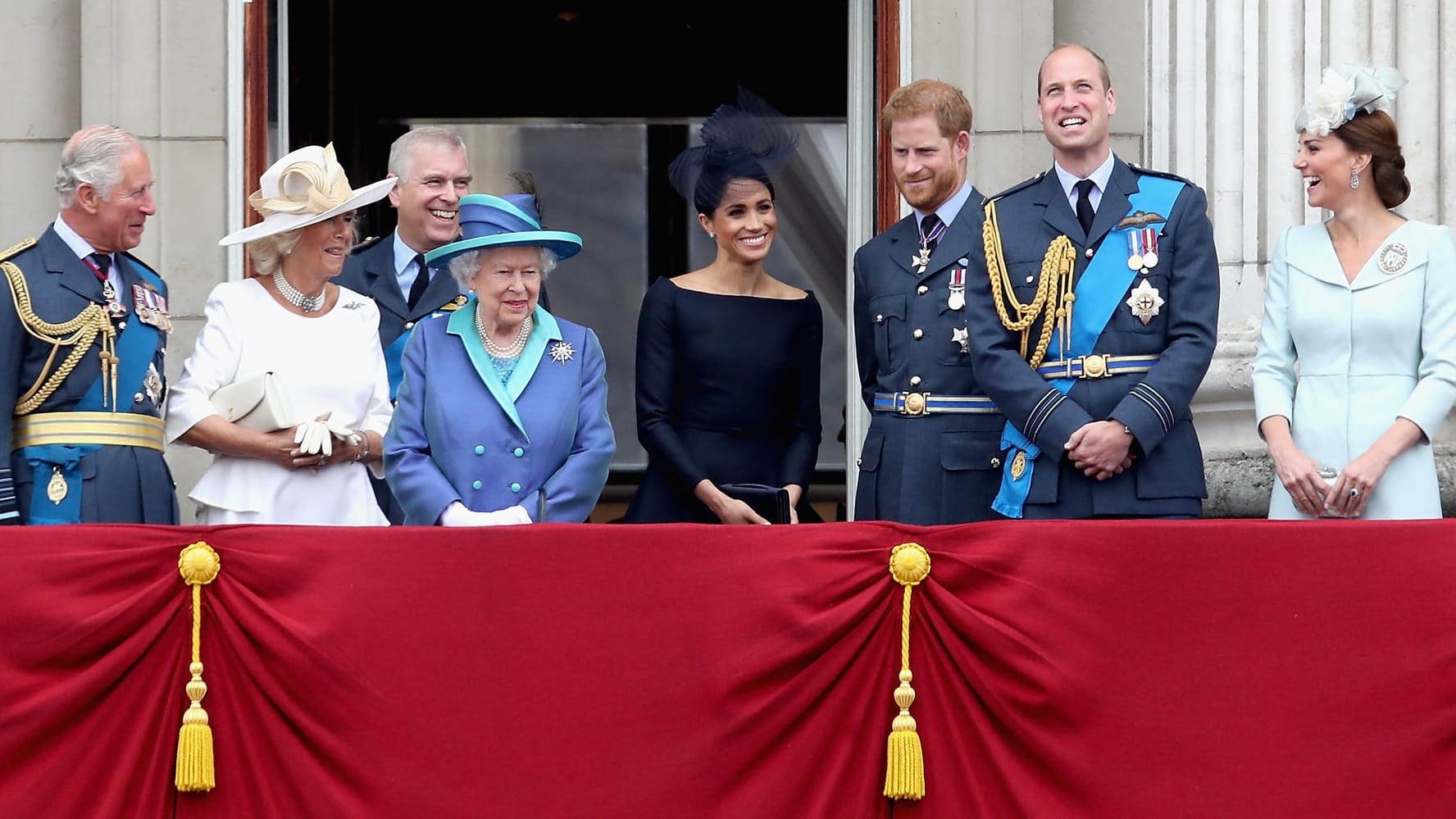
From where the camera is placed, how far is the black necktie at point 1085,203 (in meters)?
4.49

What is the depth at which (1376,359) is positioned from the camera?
172 inches

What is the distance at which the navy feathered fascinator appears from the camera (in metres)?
5.11

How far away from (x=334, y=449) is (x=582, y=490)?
0.61 m

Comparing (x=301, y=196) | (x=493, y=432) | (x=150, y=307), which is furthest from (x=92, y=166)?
(x=493, y=432)

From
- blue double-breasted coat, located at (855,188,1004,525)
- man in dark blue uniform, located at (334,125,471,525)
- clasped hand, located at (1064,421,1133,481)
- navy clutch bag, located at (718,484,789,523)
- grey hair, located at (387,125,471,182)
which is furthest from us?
grey hair, located at (387,125,471,182)

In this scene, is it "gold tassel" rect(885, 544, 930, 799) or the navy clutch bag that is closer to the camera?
"gold tassel" rect(885, 544, 930, 799)

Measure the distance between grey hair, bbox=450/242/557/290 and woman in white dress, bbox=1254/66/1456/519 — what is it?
1651 millimetres

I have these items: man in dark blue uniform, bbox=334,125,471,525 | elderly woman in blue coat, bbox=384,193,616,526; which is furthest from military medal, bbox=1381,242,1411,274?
man in dark blue uniform, bbox=334,125,471,525

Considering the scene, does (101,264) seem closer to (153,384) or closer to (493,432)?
(153,384)

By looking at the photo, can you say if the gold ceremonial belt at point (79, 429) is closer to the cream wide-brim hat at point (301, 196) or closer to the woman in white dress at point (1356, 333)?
the cream wide-brim hat at point (301, 196)

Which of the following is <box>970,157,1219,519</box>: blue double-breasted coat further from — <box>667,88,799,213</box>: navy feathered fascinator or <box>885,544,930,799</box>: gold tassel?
<box>667,88,799,213</box>: navy feathered fascinator

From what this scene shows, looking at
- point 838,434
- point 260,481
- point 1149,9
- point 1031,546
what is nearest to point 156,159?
point 260,481

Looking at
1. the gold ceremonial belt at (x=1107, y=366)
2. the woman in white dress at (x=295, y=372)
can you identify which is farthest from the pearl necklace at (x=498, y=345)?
the gold ceremonial belt at (x=1107, y=366)

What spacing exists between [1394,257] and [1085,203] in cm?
69
